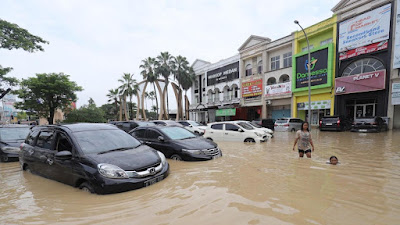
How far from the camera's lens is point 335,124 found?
16.1m

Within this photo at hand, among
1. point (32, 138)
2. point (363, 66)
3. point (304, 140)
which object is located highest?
point (363, 66)

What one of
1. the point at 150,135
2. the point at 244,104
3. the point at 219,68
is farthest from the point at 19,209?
the point at 219,68

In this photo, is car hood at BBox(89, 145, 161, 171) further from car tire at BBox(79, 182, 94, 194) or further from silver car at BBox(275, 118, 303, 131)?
silver car at BBox(275, 118, 303, 131)

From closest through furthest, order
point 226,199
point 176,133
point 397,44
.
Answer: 1. point 226,199
2. point 176,133
3. point 397,44

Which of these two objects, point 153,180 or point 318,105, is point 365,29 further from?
point 153,180

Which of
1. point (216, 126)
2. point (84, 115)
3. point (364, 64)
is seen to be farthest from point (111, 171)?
point (84, 115)

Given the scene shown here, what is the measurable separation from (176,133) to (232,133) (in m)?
5.06

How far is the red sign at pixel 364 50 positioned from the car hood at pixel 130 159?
870 inches

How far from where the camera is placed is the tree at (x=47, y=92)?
21.8m

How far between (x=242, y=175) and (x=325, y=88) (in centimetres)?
2081

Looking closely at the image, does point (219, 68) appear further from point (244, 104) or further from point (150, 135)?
point (150, 135)

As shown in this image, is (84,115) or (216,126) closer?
(216,126)

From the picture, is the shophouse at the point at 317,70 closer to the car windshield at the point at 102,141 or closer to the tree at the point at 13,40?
the car windshield at the point at 102,141

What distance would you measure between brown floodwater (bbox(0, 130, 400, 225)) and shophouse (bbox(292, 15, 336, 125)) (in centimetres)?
1816
